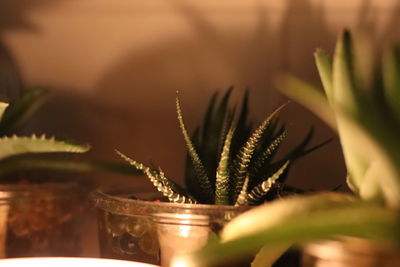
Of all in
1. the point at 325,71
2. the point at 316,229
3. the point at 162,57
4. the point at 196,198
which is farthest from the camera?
the point at 162,57

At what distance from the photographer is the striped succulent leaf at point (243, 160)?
50cm

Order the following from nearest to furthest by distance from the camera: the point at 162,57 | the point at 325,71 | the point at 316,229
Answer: the point at 316,229 → the point at 325,71 → the point at 162,57

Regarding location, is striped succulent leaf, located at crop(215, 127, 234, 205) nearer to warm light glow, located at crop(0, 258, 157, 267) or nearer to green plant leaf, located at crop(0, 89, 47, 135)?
warm light glow, located at crop(0, 258, 157, 267)

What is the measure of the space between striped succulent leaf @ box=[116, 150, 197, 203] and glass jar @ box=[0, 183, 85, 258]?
119 millimetres

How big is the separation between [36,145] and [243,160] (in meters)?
0.19

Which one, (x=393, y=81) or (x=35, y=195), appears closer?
(x=393, y=81)

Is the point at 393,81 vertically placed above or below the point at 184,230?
above

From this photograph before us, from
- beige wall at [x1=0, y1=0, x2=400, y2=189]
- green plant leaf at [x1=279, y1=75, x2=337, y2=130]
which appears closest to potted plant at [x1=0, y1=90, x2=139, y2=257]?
beige wall at [x1=0, y1=0, x2=400, y2=189]

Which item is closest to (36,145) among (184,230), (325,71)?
(184,230)

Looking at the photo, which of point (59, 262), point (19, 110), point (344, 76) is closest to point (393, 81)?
point (344, 76)

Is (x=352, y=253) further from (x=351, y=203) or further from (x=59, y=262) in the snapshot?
(x=59, y=262)

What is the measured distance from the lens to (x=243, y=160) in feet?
1.68

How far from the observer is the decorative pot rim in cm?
48

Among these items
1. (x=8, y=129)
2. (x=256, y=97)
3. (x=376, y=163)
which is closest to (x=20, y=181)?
(x=8, y=129)
